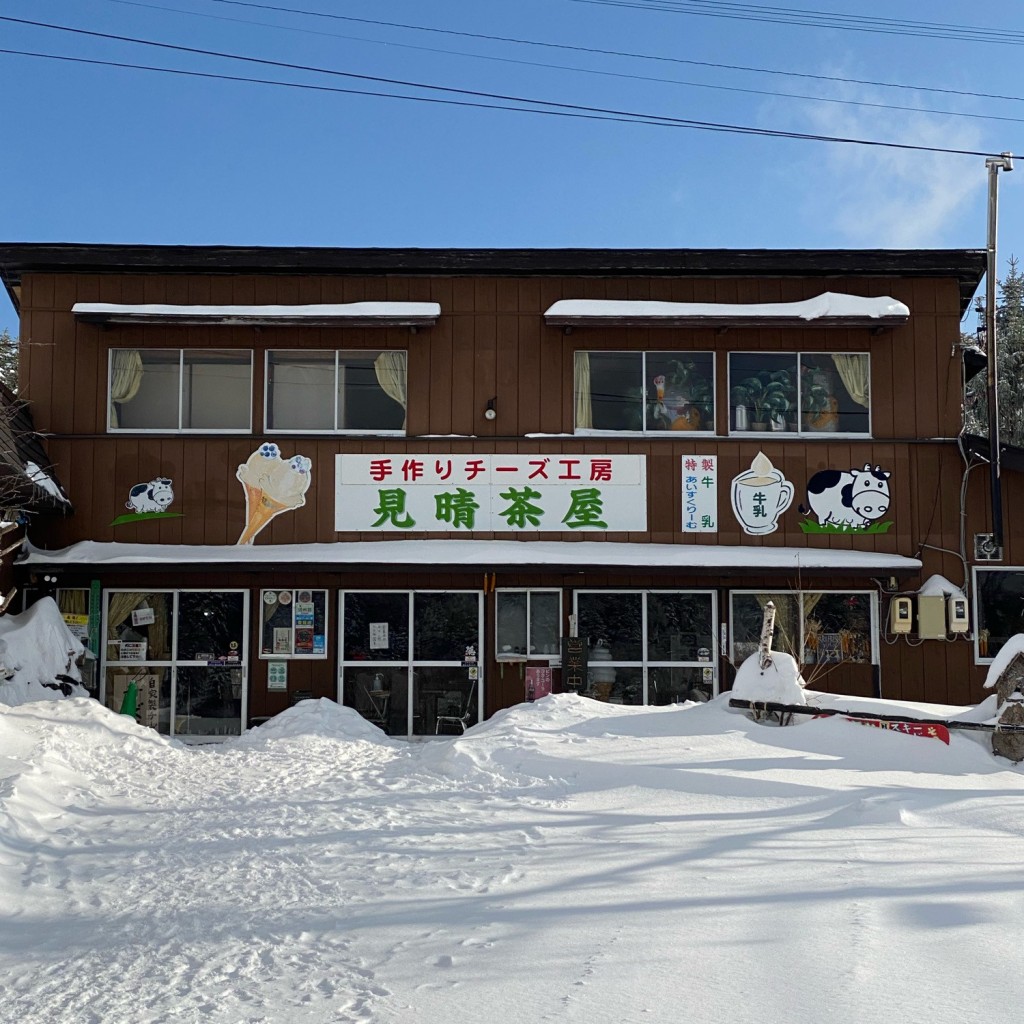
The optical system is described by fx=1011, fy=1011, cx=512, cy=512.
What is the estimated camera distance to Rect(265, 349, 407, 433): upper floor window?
14000 millimetres

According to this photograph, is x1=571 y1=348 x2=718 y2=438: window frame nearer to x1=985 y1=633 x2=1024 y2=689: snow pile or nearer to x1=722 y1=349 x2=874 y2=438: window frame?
x1=722 y1=349 x2=874 y2=438: window frame

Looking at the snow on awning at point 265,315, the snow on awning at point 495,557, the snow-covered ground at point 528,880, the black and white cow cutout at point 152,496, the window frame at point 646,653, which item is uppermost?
the snow on awning at point 265,315

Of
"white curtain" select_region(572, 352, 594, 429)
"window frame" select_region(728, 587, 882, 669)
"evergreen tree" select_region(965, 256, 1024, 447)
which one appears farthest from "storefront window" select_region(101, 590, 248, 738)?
"evergreen tree" select_region(965, 256, 1024, 447)

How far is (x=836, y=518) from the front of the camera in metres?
13.8

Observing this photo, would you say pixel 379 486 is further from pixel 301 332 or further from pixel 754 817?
pixel 754 817

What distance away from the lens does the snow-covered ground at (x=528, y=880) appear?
4031 mm

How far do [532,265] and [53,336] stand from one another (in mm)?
6708

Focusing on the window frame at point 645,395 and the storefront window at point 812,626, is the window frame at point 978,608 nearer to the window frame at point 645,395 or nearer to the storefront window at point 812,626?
the storefront window at point 812,626

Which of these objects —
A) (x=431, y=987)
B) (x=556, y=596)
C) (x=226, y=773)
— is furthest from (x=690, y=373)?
(x=431, y=987)

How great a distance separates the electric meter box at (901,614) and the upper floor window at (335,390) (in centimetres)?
710

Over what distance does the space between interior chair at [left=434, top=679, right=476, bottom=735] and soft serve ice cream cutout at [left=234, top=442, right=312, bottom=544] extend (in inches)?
135

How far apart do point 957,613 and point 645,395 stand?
16.6ft

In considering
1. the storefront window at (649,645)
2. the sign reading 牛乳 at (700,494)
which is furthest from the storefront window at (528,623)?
the sign reading 牛乳 at (700,494)

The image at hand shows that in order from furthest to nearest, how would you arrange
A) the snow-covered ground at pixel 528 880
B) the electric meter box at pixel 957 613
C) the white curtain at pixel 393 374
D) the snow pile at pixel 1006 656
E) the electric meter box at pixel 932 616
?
the white curtain at pixel 393 374
the electric meter box at pixel 932 616
the electric meter box at pixel 957 613
the snow pile at pixel 1006 656
the snow-covered ground at pixel 528 880
